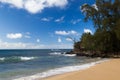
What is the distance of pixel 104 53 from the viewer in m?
48.7

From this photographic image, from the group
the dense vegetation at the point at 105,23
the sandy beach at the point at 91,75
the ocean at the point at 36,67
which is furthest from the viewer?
the dense vegetation at the point at 105,23

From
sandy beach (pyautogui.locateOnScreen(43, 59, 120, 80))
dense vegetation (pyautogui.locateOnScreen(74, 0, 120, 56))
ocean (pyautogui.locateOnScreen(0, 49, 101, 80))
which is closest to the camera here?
sandy beach (pyautogui.locateOnScreen(43, 59, 120, 80))

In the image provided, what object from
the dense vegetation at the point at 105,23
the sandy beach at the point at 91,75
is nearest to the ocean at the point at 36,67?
the sandy beach at the point at 91,75

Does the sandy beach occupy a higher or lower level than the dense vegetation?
lower

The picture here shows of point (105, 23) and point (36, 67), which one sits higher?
point (105, 23)

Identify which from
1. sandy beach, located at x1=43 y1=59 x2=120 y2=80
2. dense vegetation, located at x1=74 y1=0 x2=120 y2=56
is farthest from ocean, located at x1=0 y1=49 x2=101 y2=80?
dense vegetation, located at x1=74 y1=0 x2=120 y2=56

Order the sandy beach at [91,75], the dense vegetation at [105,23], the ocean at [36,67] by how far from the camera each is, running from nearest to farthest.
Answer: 1. the sandy beach at [91,75]
2. the ocean at [36,67]
3. the dense vegetation at [105,23]

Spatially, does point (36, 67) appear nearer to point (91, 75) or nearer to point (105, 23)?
point (91, 75)

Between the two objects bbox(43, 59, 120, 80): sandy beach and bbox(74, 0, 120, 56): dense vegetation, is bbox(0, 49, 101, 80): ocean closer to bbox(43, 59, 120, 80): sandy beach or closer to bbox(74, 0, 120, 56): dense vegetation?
bbox(43, 59, 120, 80): sandy beach

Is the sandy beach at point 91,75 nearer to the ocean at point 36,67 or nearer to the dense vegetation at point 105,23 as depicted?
the ocean at point 36,67

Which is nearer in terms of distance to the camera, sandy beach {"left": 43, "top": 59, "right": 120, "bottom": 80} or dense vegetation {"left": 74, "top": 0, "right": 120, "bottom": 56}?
sandy beach {"left": 43, "top": 59, "right": 120, "bottom": 80}

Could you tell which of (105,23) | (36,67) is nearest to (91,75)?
(36,67)

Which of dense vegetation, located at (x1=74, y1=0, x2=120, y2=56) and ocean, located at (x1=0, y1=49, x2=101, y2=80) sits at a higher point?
dense vegetation, located at (x1=74, y1=0, x2=120, y2=56)

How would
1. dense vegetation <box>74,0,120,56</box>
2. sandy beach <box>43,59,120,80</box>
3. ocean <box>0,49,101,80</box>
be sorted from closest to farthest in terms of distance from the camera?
sandy beach <box>43,59,120,80</box>
ocean <box>0,49,101,80</box>
dense vegetation <box>74,0,120,56</box>
